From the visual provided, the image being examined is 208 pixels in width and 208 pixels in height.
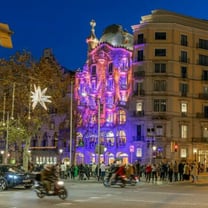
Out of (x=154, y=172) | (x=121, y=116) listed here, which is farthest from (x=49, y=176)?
(x=121, y=116)

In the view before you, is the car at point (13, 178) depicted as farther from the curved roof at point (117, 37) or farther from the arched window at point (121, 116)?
the curved roof at point (117, 37)

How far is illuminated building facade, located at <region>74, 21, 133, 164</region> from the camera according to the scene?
8069 centimetres

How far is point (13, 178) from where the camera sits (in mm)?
31859

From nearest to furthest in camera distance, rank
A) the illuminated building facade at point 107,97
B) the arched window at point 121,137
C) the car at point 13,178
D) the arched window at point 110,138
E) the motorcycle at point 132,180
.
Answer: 1. the car at point 13,178
2. the motorcycle at point 132,180
3. the arched window at point 121,137
4. the illuminated building facade at point 107,97
5. the arched window at point 110,138

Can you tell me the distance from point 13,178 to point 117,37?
56.8 meters

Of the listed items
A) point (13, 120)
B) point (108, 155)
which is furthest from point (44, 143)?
point (13, 120)

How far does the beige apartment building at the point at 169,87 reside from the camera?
7731cm

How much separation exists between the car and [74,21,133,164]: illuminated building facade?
149 ft

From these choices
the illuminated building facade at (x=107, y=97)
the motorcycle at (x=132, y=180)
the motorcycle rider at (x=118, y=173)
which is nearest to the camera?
the motorcycle rider at (x=118, y=173)

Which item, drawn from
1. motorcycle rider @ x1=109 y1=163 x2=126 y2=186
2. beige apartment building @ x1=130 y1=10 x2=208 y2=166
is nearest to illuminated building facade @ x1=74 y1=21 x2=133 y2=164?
beige apartment building @ x1=130 y1=10 x2=208 y2=166

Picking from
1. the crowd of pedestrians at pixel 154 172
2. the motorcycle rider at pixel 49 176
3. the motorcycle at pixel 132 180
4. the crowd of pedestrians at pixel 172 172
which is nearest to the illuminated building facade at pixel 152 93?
the crowd of pedestrians at pixel 154 172

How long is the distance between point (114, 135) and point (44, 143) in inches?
764

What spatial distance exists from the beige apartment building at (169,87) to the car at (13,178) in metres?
44.8

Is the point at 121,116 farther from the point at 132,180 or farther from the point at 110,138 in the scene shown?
the point at 132,180
